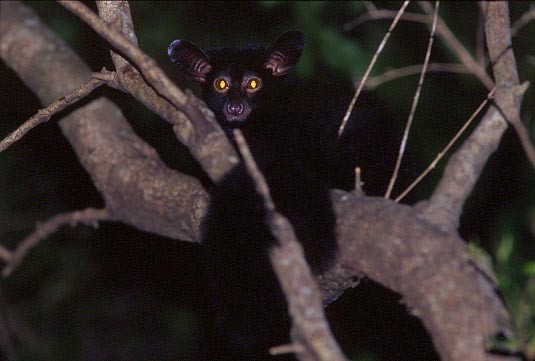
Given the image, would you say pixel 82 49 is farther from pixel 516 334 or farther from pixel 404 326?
pixel 516 334

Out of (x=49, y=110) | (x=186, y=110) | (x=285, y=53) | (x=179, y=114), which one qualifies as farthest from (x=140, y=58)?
(x=285, y=53)

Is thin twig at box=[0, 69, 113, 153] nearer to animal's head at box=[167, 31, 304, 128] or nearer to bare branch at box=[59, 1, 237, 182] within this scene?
bare branch at box=[59, 1, 237, 182]

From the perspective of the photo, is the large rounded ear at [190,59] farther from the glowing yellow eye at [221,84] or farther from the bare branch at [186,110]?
the bare branch at [186,110]

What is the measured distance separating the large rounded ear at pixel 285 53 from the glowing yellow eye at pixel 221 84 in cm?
32

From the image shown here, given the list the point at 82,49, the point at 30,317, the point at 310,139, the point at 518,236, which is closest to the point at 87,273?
the point at 30,317

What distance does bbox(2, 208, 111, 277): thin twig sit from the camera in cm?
279

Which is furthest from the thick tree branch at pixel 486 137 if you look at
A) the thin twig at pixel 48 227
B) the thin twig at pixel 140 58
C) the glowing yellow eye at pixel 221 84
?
the glowing yellow eye at pixel 221 84

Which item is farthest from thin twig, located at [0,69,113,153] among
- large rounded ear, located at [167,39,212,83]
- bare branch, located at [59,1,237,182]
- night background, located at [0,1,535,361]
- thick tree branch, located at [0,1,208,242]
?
night background, located at [0,1,535,361]

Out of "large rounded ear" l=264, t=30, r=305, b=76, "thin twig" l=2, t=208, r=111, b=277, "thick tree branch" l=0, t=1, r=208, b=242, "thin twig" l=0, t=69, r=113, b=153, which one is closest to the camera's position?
"thin twig" l=2, t=208, r=111, b=277

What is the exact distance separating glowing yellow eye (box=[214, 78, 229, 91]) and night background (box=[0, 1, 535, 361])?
99 cm

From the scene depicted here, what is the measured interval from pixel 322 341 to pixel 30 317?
5.18 metres

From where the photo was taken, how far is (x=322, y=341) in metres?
1.94

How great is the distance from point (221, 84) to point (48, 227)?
2.04 m

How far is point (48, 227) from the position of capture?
141 inches
